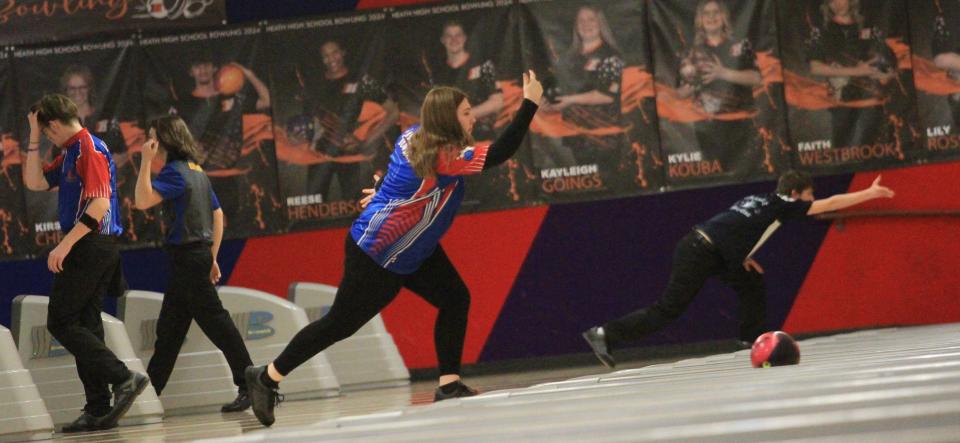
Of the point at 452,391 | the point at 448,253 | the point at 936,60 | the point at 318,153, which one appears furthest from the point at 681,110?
the point at 452,391

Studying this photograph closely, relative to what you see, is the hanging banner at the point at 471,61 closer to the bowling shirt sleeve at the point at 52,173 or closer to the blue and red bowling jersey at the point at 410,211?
the bowling shirt sleeve at the point at 52,173

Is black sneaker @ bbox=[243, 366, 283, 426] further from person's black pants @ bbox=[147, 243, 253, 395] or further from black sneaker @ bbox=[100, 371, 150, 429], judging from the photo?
person's black pants @ bbox=[147, 243, 253, 395]

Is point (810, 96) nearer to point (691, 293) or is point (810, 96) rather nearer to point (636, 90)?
point (636, 90)

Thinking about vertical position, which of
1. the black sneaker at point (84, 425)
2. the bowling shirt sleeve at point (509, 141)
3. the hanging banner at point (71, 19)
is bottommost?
the black sneaker at point (84, 425)

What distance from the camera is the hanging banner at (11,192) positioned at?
9.05m

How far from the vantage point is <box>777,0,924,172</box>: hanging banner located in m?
9.12

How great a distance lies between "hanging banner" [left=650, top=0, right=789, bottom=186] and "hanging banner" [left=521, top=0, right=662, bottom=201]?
0.12 metres

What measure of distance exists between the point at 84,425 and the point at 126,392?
1.40ft

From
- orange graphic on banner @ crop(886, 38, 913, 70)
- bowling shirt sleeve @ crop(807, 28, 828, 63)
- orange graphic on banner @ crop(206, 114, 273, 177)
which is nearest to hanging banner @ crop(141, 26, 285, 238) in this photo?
orange graphic on banner @ crop(206, 114, 273, 177)

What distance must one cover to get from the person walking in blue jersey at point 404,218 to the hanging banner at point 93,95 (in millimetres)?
4298

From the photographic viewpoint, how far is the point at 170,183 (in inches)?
254

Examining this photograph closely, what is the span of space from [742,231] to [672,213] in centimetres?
141

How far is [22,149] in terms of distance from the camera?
9.06m

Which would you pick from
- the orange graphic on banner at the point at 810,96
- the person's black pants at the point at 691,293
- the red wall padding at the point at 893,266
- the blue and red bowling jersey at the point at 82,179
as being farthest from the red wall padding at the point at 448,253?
the blue and red bowling jersey at the point at 82,179
